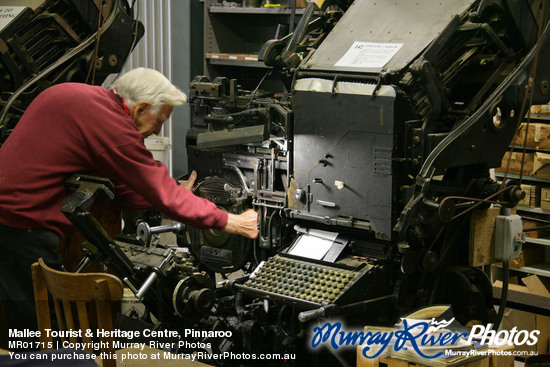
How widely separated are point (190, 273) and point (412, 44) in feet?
4.99

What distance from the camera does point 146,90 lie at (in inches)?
125

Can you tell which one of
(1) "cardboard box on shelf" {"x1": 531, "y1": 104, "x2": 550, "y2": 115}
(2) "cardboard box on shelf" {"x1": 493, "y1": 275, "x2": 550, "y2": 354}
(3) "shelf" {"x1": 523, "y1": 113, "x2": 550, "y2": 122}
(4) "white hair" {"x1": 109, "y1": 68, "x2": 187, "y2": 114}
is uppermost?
(4) "white hair" {"x1": 109, "y1": 68, "x2": 187, "y2": 114}

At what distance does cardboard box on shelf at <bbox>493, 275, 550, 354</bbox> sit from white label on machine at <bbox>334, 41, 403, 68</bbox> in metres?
1.90

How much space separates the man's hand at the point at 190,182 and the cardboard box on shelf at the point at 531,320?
2172 mm

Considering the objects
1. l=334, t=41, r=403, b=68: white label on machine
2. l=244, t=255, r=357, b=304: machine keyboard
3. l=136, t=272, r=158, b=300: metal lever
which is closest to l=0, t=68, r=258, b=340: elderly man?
l=136, t=272, r=158, b=300: metal lever

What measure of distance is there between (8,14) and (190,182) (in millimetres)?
1729

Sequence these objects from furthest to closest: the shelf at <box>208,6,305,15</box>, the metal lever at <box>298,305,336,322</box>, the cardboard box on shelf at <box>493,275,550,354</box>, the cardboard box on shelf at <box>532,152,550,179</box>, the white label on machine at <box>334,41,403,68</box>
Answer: the shelf at <box>208,6,305,15</box> → the cardboard box on shelf at <box>532,152,550,179</box> → the cardboard box on shelf at <box>493,275,550,354</box> → the white label on machine at <box>334,41,403,68</box> → the metal lever at <box>298,305,336,322</box>

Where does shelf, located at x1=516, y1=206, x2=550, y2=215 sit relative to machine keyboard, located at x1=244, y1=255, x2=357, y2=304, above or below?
below

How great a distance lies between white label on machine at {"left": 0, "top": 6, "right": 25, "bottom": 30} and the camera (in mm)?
4616

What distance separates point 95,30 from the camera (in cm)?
494

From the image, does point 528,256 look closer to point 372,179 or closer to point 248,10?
point 372,179

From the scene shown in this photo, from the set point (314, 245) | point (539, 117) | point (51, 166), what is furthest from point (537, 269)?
point (51, 166)

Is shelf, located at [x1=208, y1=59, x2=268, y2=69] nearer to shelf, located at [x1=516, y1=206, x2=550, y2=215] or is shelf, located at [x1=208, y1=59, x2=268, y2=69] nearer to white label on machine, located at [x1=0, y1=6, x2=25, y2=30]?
A: white label on machine, located at [x1=0, y1=6, x2=25, y2=30]

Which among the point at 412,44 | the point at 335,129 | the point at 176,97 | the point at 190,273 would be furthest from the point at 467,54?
the point at 190,273
